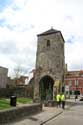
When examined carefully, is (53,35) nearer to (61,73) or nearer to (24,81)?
(61,73)

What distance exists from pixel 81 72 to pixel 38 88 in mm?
59986

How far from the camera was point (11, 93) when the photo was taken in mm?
62312

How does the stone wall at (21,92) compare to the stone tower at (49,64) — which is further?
the stone tower at (49,64)

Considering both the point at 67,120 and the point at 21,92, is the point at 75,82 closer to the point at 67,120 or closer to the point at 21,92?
the point at 21,92

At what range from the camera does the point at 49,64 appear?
64.1 m

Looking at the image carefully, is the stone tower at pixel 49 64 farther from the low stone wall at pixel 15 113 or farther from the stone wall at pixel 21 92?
the low stone wall at pixel 15 113

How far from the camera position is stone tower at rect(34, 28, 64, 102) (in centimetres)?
6350

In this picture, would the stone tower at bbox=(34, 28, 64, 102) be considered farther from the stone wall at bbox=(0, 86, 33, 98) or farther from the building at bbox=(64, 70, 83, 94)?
the building at bbox=(64, 70, 83, 94)

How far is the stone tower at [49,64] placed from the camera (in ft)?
208

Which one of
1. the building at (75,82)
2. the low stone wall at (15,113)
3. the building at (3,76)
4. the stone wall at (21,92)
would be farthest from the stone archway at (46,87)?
the building at (75,82)

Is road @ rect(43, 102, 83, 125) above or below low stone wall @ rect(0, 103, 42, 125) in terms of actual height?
below

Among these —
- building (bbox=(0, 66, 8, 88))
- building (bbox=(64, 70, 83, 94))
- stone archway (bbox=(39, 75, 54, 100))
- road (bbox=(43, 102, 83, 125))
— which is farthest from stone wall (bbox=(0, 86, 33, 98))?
building (bbox=(64, 70, 83, 94))

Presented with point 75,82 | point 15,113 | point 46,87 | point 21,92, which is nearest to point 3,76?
point 21,92

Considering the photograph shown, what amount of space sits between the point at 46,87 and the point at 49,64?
246 inches
